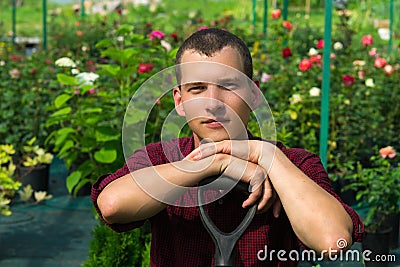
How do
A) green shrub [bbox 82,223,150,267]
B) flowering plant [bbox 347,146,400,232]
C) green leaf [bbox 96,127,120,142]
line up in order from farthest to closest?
green leaf [bbox 96,127,120,142] → flowering plant [bbox 347,146,400,232] → green shrub [bbox 82,223,150,267]

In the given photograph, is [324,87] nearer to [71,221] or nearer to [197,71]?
[71,221]

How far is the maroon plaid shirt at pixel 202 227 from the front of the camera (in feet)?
5.50

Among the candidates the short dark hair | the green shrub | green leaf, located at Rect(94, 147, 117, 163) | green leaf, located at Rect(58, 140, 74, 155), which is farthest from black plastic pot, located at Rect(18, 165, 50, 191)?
the short dark hair

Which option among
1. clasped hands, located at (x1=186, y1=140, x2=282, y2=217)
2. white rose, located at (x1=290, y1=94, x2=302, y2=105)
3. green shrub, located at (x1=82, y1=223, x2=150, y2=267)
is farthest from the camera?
white rose, located at (x1=290, y1=94, x2=302, y2=105)

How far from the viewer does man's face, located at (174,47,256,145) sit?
4.85 feet

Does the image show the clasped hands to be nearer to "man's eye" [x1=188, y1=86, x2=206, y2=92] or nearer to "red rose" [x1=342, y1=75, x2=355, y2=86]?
"man's eye" [x1=188, y1=86, x2=206, y2=92]

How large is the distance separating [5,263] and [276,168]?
2.91 meters

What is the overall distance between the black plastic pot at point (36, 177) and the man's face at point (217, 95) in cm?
412

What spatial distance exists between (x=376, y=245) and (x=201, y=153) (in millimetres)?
2840

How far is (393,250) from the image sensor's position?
436 cm

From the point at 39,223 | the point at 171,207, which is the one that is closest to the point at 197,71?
the point at 171,207

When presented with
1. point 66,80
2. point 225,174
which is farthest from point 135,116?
point 225,174

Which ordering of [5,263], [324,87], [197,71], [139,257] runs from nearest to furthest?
[197,71]
[139,257]
[5,263]
[324,87]

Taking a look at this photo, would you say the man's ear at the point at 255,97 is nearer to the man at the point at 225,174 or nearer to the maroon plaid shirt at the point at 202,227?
the man at the point at 225,174
